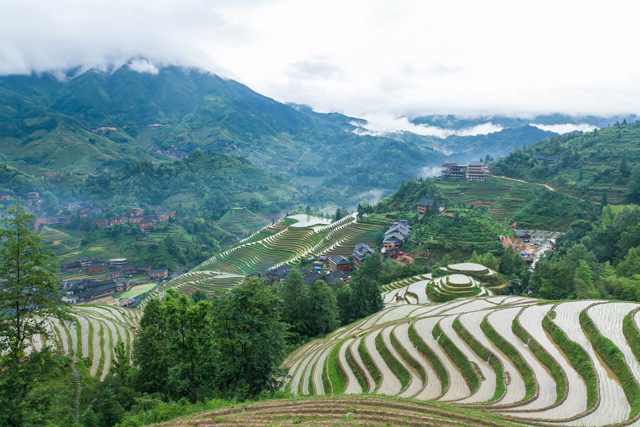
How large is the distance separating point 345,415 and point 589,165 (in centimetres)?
8247

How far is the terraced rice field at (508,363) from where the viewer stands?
11.6 metres

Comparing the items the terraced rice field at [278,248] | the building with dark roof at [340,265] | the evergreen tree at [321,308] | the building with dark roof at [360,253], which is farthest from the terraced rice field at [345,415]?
the terraced rice field at [278,248]

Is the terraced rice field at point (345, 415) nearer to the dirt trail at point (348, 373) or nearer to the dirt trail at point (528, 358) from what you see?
the dirt trail at point (528, 358)

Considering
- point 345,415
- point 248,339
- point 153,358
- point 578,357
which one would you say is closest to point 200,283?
point 153,358

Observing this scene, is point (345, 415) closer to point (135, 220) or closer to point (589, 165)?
point (589, 165)

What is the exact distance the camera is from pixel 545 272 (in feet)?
108

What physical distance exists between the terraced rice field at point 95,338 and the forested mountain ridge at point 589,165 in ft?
222

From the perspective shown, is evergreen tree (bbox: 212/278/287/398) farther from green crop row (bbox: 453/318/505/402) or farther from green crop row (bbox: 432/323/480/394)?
green crop row (bbox: 453/318/505/402)

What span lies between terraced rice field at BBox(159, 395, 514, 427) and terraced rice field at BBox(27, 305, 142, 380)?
16.4 m

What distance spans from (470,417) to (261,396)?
7.31 metres

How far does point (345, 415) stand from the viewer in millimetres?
9844

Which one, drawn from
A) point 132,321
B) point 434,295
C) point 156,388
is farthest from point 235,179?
point 156,388

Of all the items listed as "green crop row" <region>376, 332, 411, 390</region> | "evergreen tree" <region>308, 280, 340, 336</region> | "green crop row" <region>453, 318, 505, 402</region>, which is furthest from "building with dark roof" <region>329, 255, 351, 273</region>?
"green crop row" <region>453, 318, 505, 402</region>

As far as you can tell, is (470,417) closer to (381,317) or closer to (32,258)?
(32,258)
